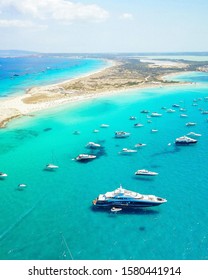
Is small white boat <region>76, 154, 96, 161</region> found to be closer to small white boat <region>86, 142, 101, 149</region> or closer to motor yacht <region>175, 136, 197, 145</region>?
small white boat <region>86, 142, 101, 149</region>

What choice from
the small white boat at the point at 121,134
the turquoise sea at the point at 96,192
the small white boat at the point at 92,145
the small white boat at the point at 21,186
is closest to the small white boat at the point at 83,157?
the turquoise sea at the point at 96,192

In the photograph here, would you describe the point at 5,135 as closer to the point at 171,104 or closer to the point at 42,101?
the point at 42,101

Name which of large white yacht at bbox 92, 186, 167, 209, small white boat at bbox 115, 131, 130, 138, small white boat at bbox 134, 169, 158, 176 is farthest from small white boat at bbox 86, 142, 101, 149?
large white yacht at bbox 92, 186, 167, 209

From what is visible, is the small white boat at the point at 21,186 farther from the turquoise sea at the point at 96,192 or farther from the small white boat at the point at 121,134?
the small white boat at the point at 121,134

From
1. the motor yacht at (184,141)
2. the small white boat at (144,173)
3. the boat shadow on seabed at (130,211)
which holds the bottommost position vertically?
the boat shadow on seabed at (130,211)

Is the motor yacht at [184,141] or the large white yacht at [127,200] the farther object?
the motor yacht at [184,141]

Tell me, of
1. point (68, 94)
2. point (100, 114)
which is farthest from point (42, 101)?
point (100, 114)

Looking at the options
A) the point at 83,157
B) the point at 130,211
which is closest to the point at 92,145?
the point at 83,157

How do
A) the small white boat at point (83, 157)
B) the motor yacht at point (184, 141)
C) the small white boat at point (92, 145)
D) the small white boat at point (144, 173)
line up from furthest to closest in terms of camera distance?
the motor yacht at point (184, 141)
the small white boat at point (92, 145)
the small white boat at point (83, 157)
the small white boat at point (144, 173)
